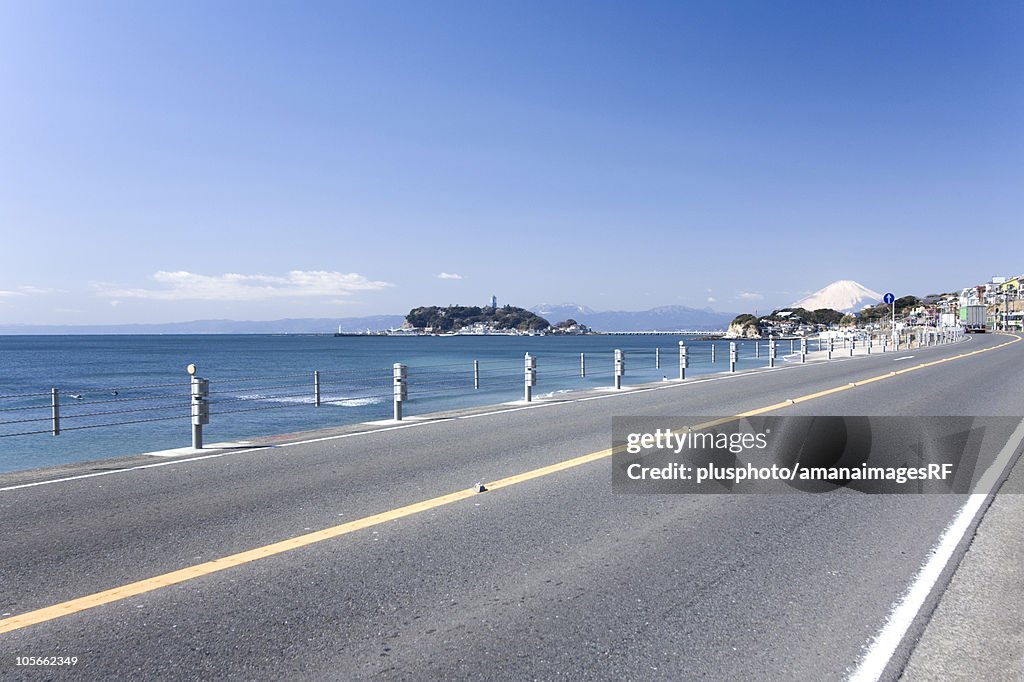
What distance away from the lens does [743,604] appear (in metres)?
4.61

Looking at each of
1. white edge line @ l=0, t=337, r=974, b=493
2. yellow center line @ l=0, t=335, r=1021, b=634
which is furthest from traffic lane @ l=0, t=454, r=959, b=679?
white edge line @ l=0, t=337, r=974, b=493

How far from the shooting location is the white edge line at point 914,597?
3816 millimetres

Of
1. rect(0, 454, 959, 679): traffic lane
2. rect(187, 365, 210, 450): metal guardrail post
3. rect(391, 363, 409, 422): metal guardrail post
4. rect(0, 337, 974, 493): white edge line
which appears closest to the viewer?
rect(0, 454, 959, 679): traffic lane

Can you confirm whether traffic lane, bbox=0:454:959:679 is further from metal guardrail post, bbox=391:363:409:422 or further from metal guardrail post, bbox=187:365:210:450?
metal guardrail post, bbox=391:363:409:422

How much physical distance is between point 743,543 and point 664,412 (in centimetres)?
916

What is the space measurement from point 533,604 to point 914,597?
248 centimetres

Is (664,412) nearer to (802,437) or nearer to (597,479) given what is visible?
(802,437)

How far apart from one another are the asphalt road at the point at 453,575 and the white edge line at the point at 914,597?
0.06 meters

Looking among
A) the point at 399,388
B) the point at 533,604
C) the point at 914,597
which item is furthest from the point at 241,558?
the point at 399,388

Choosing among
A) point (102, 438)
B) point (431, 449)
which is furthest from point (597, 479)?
point (102, 438)

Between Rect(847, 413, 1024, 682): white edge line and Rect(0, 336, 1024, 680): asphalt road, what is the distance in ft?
0.21

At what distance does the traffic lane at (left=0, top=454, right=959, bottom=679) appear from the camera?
3.81 meters

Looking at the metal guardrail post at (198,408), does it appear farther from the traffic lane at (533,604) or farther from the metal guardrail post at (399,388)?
the traffic lane at (533,604)

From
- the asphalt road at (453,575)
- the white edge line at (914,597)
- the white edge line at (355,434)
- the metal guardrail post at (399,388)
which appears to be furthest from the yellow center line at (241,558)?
the metal guardrail post at (399,388)
